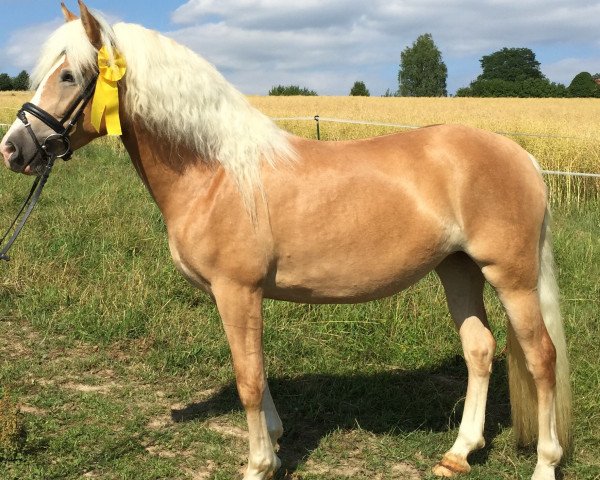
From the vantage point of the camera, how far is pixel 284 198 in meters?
2.93

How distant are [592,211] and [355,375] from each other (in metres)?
5.40

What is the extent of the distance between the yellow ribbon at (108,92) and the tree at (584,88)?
201 ft

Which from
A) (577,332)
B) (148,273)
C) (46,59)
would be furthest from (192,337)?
(577,332)

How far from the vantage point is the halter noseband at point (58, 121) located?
273 cm

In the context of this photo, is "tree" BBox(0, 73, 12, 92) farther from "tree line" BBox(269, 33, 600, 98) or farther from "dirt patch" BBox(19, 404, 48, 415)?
"dirt patch" BBox(19, 404, 48, 415)

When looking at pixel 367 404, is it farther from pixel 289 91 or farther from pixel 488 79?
pixel 488 79

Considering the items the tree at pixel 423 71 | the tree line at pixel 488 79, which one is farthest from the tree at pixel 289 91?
the tree at pixel 423 71

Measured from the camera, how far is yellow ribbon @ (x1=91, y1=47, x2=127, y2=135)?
270 cm

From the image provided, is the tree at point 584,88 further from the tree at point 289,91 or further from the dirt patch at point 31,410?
the dirt patch at point 31,410

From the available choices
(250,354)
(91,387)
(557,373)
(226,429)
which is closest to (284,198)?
(250,354)

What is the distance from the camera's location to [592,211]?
8227mm

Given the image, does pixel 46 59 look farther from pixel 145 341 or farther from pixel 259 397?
pixel 145 341

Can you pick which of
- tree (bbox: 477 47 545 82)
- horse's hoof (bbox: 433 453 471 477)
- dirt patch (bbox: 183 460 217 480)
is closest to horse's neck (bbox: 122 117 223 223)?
dirt patch (bbox: 183 460 217 480)

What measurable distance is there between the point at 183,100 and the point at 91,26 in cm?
50
